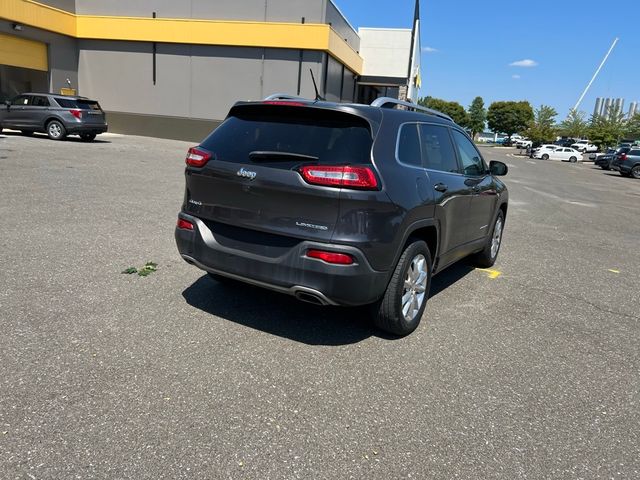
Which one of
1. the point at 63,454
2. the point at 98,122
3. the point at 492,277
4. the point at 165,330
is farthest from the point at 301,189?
the point at 98,122

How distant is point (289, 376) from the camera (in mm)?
3287

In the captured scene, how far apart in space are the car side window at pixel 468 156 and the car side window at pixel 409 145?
3.67ft

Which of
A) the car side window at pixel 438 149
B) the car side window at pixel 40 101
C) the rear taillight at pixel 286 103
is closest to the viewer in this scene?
the rear taillight at pixel 286 103

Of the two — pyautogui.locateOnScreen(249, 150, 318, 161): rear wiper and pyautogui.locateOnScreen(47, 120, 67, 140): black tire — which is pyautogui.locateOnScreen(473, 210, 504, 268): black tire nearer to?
pyautogui.locateOnScreen(249, 150, 318, 161): rear wiper

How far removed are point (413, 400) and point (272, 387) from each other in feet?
2.89

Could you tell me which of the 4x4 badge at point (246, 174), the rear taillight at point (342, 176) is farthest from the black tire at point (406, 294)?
the 4x4 badge at point (246, 174)

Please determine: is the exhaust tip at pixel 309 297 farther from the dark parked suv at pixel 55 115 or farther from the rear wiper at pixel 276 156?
the dark parked suv at pixel 55 115

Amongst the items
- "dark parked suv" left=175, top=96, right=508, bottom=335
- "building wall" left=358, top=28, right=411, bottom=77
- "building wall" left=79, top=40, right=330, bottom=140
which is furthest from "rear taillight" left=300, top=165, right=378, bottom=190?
"building wall" left=358, top=28, right=411, bottom=77

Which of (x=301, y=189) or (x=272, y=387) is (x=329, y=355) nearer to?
(x=272, y=387)

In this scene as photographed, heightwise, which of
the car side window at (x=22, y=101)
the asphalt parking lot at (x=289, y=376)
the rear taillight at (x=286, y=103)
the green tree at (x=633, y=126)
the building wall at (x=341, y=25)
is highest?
the building wall at (x=341, y=25)

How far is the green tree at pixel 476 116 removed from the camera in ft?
378

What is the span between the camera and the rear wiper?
11.5ft

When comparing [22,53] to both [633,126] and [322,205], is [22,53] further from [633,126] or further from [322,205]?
[633,126]

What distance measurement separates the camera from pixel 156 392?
2982mm
